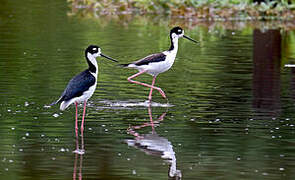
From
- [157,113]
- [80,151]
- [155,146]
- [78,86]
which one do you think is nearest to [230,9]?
[157,113]

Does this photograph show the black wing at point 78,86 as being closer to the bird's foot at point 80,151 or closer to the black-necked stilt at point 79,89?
the black-necked stilt at point 79,89

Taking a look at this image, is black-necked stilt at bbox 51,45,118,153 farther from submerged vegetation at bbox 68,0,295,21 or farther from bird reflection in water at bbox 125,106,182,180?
submerged vegetation at bbox 68,0,295,21

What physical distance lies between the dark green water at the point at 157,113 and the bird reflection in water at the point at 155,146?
0.03 meters

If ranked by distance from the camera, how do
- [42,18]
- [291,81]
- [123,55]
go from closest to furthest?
[291,81] → [123,55] → [42,18]

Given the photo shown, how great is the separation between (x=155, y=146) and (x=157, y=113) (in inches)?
106

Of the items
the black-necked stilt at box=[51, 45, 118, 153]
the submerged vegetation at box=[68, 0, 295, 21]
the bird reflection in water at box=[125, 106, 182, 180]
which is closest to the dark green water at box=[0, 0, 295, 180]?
the bird reflection in water at box=[125, 106, 182, 180]

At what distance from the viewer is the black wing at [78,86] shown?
11.8m

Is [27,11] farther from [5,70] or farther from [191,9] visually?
[5,70]

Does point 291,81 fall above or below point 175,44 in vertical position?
below

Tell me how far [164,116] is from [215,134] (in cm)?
170

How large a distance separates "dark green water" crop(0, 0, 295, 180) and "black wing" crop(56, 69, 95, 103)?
0.53m

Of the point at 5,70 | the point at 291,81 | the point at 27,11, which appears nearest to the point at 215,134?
the point at 291,81

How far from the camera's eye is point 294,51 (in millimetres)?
22500

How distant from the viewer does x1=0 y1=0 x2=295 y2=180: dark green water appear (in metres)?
9.66
